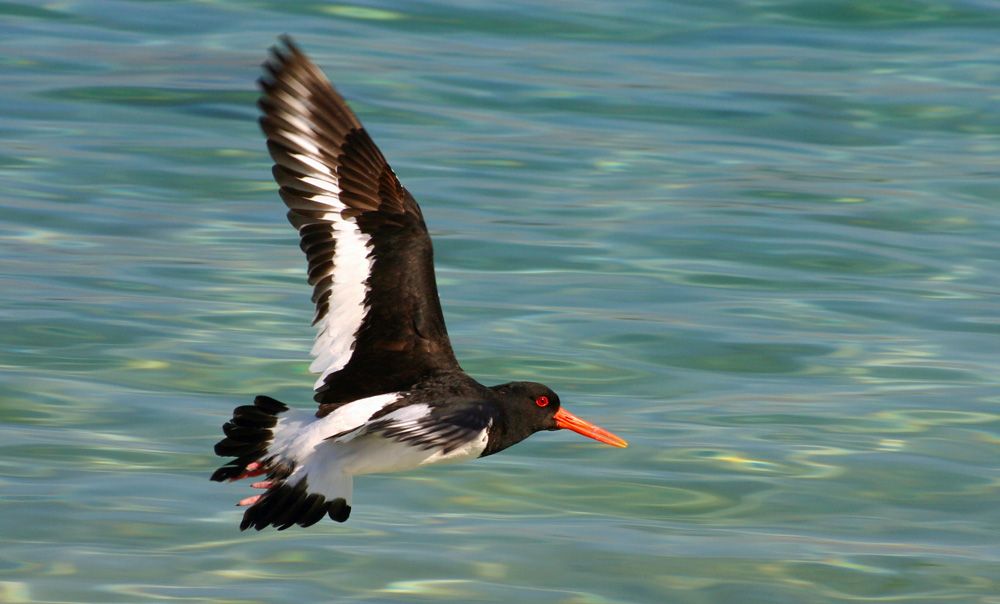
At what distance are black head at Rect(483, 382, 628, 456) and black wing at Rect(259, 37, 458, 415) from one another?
0.30 metres

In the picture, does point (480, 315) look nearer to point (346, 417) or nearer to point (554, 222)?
point (554, 222)

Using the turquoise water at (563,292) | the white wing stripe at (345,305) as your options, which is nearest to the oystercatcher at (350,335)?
the white wing stripe at (345,305)

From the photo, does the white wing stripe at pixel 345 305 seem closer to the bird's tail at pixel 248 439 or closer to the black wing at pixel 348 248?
the black wing at pixel 348 248

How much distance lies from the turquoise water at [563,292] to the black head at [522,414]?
24.0 inches

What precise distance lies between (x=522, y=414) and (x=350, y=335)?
32.6 inches

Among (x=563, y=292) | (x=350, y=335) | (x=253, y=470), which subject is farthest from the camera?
(x=563, y=292)

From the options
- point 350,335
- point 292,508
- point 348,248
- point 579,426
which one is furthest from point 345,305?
point 579,426

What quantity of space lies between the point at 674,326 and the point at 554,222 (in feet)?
7.36

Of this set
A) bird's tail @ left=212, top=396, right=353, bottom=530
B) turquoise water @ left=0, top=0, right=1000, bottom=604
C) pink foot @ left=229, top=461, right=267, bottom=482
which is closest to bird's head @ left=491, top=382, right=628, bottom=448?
turquoise water @ left=0, top=0, right=1000, bottom=604

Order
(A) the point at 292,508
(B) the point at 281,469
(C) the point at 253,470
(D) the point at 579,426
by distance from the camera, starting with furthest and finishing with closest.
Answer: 1. (D) the point at 579,426
2. (C) the point at 253,470
3. (B) the point at 281,469
4. (A) the point at 292,508

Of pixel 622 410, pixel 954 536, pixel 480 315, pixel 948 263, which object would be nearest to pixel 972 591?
pixel 954 536

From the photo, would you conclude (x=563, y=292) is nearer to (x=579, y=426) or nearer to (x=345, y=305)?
(x=579, y=426)

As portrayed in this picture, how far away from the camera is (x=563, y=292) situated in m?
12.0

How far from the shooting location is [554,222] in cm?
1348
